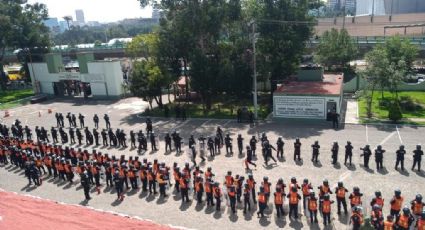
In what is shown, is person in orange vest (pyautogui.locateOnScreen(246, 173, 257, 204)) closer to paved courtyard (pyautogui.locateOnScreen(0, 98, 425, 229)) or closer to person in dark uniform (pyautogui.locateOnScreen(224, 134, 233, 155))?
paved courtyard (pyautogui.locateOnScreen(0, 98, 425, 229))

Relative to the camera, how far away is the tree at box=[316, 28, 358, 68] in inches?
1665

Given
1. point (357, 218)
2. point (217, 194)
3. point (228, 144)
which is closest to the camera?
point (357, 218)

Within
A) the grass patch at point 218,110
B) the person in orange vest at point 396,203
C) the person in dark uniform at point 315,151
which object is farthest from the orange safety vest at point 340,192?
the grass patch at point 218,110

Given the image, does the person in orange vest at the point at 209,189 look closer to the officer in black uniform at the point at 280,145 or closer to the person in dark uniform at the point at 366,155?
the officer in black uniform at the point at 280,145

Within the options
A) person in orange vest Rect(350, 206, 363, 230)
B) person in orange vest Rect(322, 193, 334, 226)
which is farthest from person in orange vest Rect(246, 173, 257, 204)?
person in orange vest Rect(350, 206, 363, 230)

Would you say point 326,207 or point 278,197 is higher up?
point 278,197

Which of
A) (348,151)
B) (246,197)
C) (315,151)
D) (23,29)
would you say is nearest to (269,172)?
(315,151)

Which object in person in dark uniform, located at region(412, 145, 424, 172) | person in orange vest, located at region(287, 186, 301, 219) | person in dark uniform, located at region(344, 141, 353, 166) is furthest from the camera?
person in dark uniform, located at region(344, 141, 353, 166)

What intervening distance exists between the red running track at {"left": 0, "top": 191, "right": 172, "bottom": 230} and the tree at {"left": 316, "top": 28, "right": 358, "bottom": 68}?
109 feet

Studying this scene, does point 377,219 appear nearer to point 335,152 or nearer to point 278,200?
point 278,200

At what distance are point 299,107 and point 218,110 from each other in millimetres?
7562

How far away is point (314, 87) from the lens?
98.8ft

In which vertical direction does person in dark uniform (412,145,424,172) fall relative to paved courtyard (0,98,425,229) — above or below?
above

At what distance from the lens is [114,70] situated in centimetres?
4138
